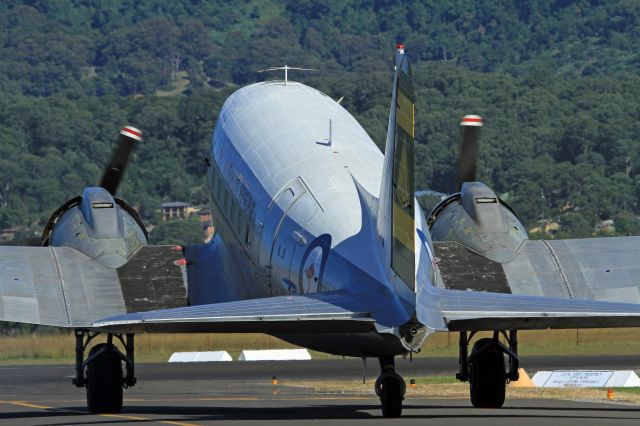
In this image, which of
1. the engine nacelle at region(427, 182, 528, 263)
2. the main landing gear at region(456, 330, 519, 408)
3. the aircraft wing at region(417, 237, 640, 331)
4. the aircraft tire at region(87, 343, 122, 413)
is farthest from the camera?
the engine nacelle at region(427, 182, 528, 263)

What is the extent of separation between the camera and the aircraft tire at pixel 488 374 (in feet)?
97.7

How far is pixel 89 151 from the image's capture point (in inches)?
7569

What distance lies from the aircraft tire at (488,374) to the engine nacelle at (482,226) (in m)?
2.79

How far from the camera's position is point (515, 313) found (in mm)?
24219

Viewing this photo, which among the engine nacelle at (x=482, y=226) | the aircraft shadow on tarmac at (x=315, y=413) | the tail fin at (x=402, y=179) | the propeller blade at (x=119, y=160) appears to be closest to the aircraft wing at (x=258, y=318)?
the tail fin at (x=402, y=179)

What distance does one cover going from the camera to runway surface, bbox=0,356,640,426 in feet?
90.1

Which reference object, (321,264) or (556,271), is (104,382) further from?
(556,271)

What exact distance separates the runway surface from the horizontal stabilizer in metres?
2.01


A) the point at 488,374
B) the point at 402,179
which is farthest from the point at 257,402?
the point at 402,179

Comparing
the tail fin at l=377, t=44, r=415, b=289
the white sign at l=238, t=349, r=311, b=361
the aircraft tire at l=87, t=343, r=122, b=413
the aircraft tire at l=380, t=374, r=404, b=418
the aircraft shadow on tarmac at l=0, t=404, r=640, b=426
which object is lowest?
the white sign at l=238, t=349, r=311, b=361

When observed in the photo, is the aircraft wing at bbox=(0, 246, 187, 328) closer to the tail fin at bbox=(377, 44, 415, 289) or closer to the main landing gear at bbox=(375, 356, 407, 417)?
the main landing gear at bbox=(375, 356, 407, 417)

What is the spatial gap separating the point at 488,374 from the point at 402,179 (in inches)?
268

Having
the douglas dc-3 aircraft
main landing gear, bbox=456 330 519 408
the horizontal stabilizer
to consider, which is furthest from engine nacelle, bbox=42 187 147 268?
the horizontal stabilizer

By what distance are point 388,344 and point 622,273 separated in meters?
7.92
